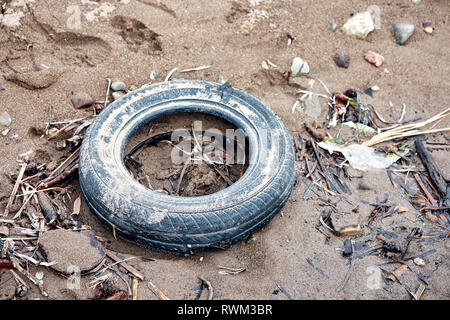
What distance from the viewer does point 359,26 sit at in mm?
5156

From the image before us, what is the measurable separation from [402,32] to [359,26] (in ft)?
1.91

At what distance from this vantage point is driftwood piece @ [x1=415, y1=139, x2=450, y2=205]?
3740mm

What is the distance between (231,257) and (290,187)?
0.76 m

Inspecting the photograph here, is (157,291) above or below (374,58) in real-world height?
below

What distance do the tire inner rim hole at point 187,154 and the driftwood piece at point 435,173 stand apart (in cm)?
180

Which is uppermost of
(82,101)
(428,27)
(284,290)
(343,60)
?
(428,27)

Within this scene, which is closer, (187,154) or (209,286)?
(209,286)

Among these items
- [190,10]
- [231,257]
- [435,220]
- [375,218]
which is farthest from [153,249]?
[190,10]

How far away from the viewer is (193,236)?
299 centimetres

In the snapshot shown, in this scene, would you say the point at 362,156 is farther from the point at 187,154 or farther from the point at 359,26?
the point at 359,26

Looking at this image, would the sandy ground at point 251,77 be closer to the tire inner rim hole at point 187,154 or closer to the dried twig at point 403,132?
the dried twig at point 403,132

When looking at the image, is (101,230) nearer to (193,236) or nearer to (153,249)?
(153,249)

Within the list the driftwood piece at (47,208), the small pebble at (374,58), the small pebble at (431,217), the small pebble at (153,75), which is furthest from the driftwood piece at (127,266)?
the small pebble at (374,58)

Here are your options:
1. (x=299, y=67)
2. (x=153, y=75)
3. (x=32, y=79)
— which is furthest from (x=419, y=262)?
(x=32, y=79)
